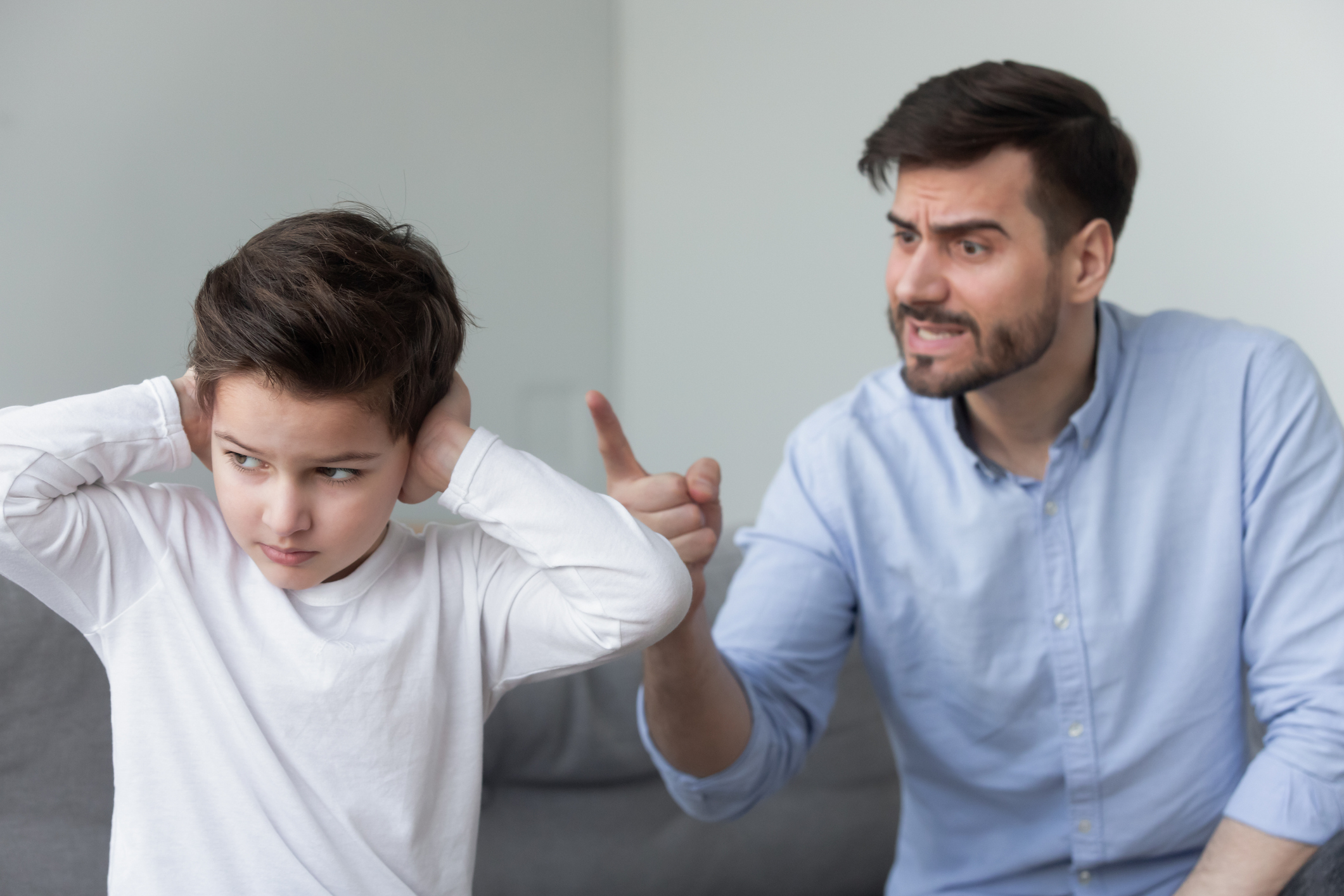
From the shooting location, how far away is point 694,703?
111 cm

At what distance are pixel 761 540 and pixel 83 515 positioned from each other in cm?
83

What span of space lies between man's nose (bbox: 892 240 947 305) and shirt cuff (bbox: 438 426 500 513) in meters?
0.71

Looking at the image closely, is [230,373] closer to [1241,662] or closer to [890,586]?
[890,586]

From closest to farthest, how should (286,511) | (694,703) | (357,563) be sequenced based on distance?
(286,511) → (357,563) → (694,703)

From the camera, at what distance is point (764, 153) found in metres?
2.55

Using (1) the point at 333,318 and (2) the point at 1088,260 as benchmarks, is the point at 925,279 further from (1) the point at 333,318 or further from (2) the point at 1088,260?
(1) the point at 333,318

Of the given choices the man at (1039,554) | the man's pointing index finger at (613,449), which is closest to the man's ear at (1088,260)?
the man at (1039,554)

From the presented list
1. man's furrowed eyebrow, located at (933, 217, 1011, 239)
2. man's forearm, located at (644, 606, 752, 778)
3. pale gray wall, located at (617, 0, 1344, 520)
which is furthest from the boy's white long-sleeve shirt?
pale gray wall, located at (617, 0, 1344, 520)

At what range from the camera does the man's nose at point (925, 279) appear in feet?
4.45

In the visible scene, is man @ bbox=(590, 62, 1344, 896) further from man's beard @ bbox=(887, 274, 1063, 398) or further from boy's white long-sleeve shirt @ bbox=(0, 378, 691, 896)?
boy's white long-sleeve shirt @ bbox=(0, 378, 691, 896)

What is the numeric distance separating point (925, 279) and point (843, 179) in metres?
1.25

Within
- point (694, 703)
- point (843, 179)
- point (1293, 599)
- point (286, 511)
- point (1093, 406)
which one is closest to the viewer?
point (286, 511)

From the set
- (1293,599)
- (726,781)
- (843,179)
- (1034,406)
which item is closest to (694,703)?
(726,781)

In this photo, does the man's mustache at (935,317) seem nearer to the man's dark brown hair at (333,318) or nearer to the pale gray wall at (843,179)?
the man's dark brown hair at (333,318)
